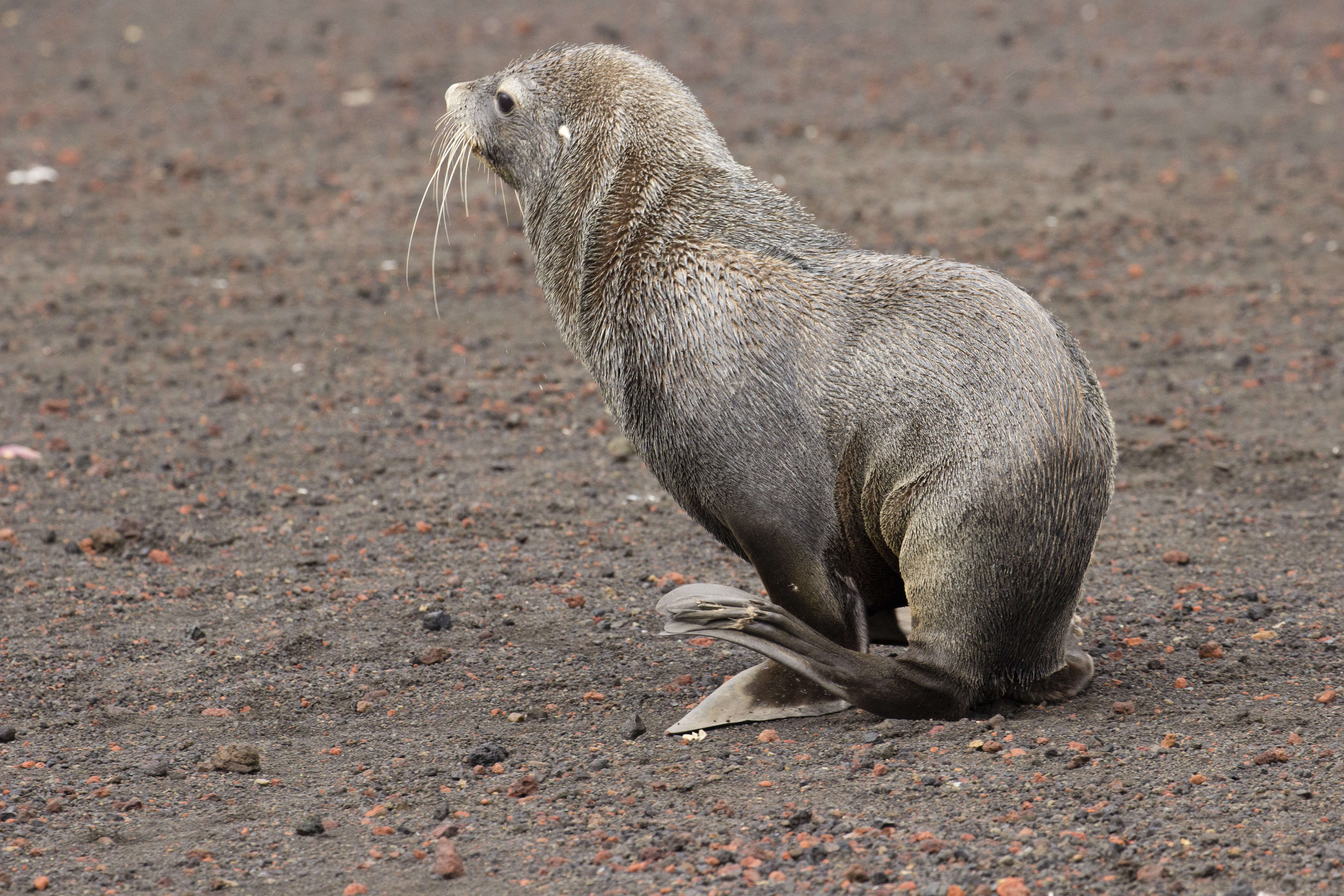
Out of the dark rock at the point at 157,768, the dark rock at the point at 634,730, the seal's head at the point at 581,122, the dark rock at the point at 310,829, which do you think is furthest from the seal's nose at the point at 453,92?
the dark rock at the point at 310,829

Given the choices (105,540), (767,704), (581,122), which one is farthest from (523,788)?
(105,540)

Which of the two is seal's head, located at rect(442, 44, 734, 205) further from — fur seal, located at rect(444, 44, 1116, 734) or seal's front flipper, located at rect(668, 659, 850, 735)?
seal's front flipper, located at rect(668, 659, 850, 735)

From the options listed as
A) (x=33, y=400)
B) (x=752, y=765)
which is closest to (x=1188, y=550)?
(x=752, y=765)

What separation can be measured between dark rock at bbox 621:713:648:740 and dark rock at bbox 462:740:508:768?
1.19 ft

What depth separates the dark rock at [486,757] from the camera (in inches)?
171

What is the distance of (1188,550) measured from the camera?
5891 millimetres

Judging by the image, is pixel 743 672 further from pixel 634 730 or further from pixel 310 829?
pixel 310 829

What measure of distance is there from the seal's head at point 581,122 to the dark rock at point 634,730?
1682 millimetres

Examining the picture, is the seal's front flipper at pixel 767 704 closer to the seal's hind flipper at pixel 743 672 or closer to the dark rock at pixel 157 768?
the seal's hind flipper at pixel 743 672

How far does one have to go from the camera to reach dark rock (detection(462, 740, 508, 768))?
4336mm

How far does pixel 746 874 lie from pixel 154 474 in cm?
431

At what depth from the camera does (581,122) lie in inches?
192

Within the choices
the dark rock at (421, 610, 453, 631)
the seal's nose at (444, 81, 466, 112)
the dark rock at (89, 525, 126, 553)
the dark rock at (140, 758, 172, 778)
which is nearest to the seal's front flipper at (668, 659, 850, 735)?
the dark rock at (421, 610, 453, 631)

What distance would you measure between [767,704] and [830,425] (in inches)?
33.4
